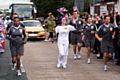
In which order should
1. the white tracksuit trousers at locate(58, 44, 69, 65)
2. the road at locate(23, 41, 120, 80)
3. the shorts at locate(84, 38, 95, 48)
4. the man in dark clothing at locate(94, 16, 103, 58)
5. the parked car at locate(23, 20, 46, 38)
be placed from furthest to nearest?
the parked car at locate(23, 20, 46, 38)
the man in dark clothing at locate(94, 16, 103, 58)
the shorts at locate(84, 38, 95, 48)
the white tracksuit trousers at locate(58, 44, 69, 65)
the road at locate(23, 41, 120, 80)

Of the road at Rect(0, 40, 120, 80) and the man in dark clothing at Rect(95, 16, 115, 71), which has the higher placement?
the man in dark clothing at Rect(95, 16, 115, 71)

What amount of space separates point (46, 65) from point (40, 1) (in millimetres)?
46484

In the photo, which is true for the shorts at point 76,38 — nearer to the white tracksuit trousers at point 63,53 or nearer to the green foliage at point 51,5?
the white tracksuit trousers at point 63,53

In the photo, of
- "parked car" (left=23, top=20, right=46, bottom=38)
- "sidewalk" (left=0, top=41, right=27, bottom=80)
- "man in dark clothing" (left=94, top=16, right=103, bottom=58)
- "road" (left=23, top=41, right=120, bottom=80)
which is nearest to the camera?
"sidewalk" (left=0, top=41, right=27, bottom=80)

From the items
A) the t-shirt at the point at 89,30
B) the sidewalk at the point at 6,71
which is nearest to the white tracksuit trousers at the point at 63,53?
the t-shirt at the point at 89,30

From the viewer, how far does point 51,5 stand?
184 feet

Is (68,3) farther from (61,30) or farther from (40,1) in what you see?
(61,30)

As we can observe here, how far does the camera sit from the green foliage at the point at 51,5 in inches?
2162

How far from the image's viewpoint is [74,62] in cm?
1354

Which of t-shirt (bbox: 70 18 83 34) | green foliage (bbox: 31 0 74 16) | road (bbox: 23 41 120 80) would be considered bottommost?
green foliage (bbox: 31 0 74 16)

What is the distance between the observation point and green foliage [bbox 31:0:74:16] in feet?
180

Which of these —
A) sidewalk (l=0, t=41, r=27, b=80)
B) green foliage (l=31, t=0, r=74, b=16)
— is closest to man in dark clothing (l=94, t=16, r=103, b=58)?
sidewalk (l=0, t=41, r=27, b=80)

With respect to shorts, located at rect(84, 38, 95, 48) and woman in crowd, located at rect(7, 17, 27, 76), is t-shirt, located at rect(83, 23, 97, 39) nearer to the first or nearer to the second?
shorts, located at rect(84, 38, 95, 48)

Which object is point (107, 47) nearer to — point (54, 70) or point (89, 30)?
point (54, 70)
